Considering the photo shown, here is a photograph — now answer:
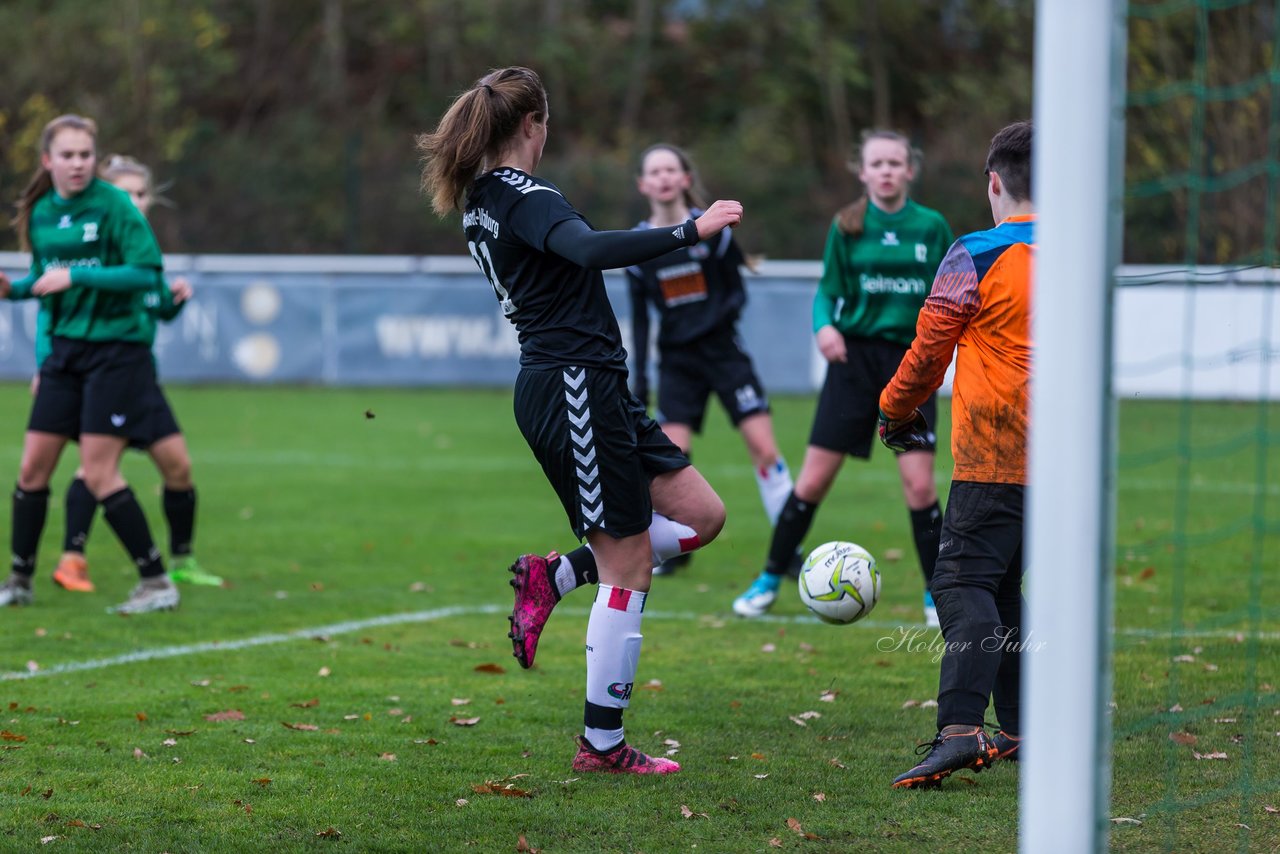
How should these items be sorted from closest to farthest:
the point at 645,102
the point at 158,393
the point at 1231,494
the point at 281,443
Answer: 1. the point at 158,393
2. the point at 1231,494
3. the point at 281,443
4. the point at 645,102

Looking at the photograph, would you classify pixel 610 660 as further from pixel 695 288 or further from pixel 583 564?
pixel 695 288

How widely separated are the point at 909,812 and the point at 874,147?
11.2ft

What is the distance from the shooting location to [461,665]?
5984 millimetres

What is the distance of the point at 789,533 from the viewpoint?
280 inches

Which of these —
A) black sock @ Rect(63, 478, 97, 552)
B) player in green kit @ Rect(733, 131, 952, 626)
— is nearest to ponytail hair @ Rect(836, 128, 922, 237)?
player in green kit @ Rect(733, 131, 952, 626)

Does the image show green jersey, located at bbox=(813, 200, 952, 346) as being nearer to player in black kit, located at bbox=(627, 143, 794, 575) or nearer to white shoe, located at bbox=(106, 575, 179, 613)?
player in black kit, located at bbox=(627, 143, 794, 575)

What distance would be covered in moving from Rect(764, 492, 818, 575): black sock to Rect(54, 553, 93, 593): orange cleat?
11.0 ft

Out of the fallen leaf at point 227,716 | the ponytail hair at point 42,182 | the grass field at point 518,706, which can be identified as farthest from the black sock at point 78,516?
the fallen leaf at point 227,716

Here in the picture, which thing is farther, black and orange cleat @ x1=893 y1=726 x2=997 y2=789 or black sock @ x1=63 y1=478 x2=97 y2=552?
black sock @ x1=63 y1=478 x2=97 y2=552

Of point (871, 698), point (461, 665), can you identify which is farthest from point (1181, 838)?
point (461, 665)

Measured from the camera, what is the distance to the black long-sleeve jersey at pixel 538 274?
4.13m

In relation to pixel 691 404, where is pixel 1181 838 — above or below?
below

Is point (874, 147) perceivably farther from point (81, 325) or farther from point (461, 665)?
point (81, 325)

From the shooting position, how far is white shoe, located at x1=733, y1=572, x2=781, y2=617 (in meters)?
7.01
